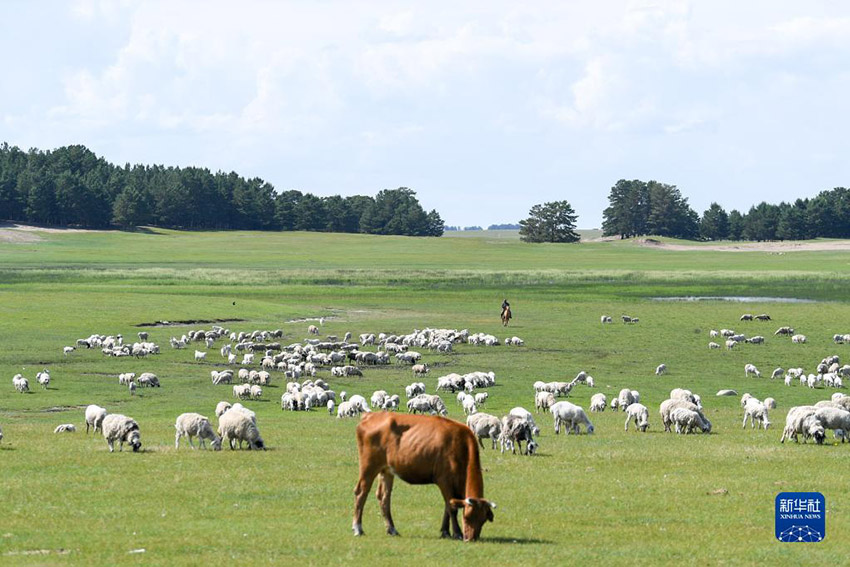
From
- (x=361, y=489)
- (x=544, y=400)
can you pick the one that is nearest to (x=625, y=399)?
(x=544, y=400)

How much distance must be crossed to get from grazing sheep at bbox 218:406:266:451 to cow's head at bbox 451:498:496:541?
1230 centimetres

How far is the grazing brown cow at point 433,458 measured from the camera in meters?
17.8

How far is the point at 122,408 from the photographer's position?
40906 mm

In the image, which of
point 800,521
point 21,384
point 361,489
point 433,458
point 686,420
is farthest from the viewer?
point 21,384

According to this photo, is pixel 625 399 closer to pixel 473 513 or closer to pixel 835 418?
pixel 835 418

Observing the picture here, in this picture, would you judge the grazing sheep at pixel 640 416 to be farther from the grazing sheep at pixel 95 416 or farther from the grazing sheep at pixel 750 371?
the grazing sheep at pixel 750 371

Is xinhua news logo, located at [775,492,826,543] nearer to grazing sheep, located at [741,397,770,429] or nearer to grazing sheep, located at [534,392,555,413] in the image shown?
grazing sheep, located at [741,397,770,429]

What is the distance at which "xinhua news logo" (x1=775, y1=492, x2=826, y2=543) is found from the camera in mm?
19328

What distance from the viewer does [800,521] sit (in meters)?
19.6

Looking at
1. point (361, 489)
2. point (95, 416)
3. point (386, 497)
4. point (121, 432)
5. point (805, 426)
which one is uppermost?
point (361, 489)

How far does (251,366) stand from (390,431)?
126ft

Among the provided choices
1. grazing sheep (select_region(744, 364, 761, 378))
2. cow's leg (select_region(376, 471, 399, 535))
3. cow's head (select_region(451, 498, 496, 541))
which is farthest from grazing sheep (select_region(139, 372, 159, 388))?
cow's head (select_region(451, 498, 496, 541))

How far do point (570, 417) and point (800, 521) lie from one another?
48.1 ft

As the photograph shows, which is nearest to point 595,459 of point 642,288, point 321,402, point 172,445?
point 172,445
